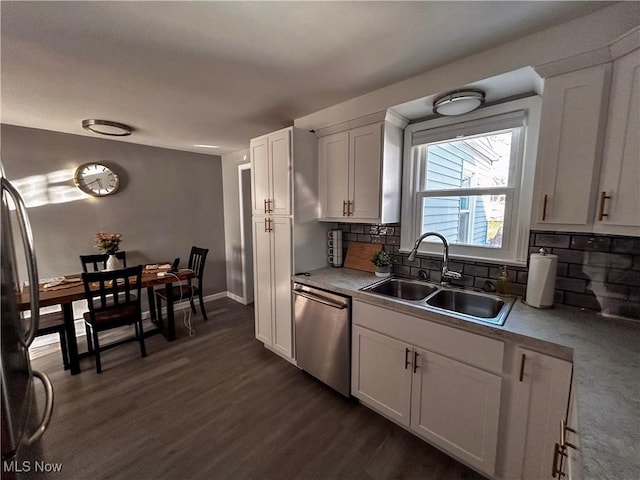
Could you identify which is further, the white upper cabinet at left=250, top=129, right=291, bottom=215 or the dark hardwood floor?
the white upper cabinet at left=250, top=129, right=291, bottom=215

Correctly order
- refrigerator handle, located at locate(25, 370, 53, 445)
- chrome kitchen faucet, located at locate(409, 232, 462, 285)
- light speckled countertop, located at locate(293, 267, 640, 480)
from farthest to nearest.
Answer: chrome kitchen faucet, located at locate(409, 232, 462, 285), refrigerator handle, located at locate(25, 370, 53, 445), light speckled countertop, located at locate(293, 267, 640, 480)

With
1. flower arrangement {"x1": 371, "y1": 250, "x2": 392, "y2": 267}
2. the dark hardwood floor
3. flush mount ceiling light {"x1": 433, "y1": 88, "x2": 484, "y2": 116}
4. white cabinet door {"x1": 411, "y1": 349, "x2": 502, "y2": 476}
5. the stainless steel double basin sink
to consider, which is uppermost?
flush mount ceiling light {"x1": 433, "y1": 88, "x2": 484, "y2": 116}

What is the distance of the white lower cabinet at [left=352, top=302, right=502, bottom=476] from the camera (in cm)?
138

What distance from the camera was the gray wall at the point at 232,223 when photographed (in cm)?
412

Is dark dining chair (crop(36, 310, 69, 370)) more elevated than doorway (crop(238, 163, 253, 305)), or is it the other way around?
doorway (crop(238, 163, 253, 305))

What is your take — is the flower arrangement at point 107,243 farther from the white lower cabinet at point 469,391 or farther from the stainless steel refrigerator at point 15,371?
the white lower cabinet at point 469,391

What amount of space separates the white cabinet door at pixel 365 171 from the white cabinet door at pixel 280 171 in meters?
0.55

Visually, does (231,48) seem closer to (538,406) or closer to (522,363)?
(522,363)

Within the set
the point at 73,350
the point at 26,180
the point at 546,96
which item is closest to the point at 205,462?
the point at 73,350

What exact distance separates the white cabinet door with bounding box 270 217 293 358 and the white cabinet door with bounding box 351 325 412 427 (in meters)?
0.77

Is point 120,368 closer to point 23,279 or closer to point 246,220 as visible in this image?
point 23,279

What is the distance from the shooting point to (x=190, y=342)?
2963 mm

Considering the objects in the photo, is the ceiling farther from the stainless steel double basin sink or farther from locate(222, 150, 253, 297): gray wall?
locate(222, 150, 253, 297): gray wall

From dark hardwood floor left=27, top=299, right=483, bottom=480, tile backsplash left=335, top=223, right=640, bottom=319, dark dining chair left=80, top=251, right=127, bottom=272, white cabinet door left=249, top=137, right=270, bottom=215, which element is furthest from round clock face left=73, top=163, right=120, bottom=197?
tile backsplash left=335, top=223, right=640, bottom=319
